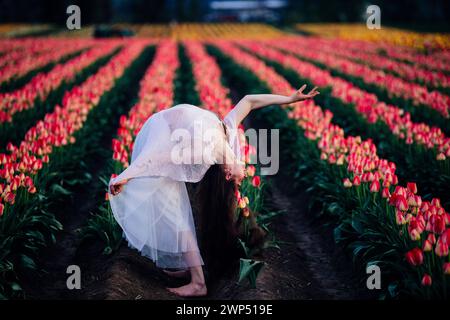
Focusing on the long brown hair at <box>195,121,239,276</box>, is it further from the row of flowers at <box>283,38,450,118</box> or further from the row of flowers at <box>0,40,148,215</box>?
the row of flowers at <box>283,38,450,118</box>

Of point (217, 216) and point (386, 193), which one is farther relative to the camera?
point (386, 193)

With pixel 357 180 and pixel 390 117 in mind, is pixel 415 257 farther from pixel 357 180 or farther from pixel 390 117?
pixel 390 117

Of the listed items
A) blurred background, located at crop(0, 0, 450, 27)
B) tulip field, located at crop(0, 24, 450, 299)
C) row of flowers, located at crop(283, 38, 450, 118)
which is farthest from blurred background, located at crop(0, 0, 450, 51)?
tulip field, located at crop(0, 24, 450, 299)

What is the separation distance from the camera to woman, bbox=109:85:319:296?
403 centimetres

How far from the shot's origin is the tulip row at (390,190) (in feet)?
11.3

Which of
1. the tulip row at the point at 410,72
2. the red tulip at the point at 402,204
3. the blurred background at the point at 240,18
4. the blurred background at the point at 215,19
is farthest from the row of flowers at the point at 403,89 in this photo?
the blurred background at the point at 240,18

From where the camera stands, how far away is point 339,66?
16125 mm

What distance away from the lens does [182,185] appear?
13.8 feet

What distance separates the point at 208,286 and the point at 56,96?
25.8ft

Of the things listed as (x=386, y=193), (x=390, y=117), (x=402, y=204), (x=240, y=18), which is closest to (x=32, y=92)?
(x=390, y=117)

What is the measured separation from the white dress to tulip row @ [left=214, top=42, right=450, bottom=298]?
4.32 ft

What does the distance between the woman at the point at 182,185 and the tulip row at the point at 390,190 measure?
1.09 meters

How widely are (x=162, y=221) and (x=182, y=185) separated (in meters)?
Result: 0.32
